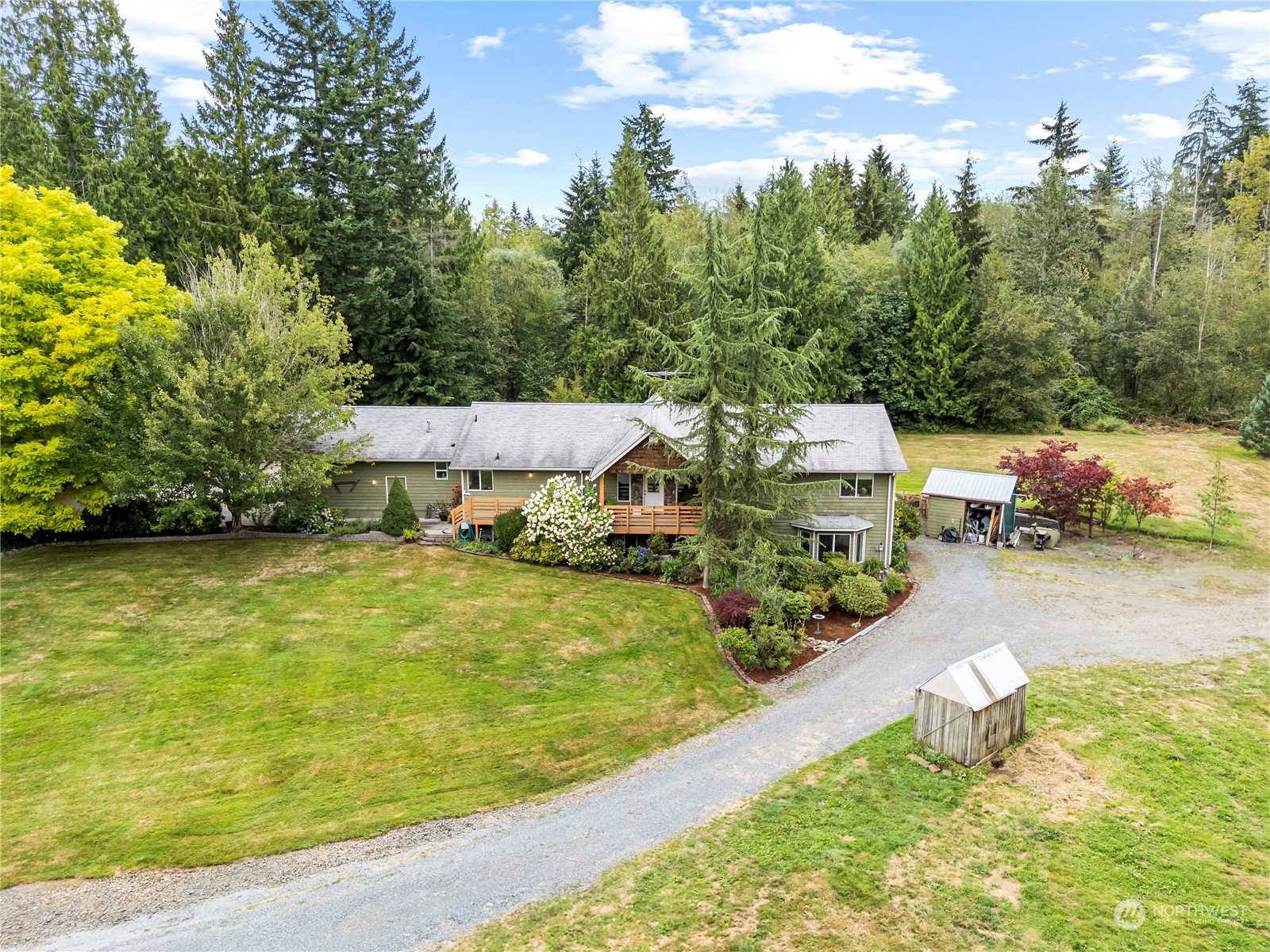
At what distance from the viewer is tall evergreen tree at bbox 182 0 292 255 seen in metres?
36.4

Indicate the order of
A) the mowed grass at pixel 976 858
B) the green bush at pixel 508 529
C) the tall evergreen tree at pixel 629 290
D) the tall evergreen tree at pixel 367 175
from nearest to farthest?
the mowed grass at pixel 976 858
the green bush at pixel 508 529
the tall evergreen tree at pixel 367 175
the tall evergreen tree at pixel 629 290

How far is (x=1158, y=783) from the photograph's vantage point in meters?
14.0

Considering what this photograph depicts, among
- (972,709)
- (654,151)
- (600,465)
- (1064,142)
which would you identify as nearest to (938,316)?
(1064,142)

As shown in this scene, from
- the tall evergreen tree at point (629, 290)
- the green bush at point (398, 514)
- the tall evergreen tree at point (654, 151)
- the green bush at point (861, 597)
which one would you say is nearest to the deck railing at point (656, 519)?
the green bush at point (861, 597)

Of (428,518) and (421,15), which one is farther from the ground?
(421,15)

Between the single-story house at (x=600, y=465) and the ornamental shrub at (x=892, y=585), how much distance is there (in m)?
1.81

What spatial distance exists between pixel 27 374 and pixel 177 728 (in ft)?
49.4

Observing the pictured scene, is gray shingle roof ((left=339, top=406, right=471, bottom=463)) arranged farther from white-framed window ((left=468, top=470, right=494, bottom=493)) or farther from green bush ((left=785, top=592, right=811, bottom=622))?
green bush ((left=785, top=592, right=811, bottom=622))

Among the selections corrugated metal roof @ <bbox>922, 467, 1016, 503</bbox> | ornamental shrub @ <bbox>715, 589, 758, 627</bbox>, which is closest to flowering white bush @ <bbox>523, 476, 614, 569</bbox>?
ornamental shrub @ <bbox>715, 589, 758, 627</bbox>

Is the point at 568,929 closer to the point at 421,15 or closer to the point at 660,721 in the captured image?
the point at 660,721

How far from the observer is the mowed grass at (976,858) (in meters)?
10.2

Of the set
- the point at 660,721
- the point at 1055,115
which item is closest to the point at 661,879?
the point at 660,721

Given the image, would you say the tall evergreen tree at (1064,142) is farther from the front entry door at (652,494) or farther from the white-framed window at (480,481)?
the white-framed window at (480,481)

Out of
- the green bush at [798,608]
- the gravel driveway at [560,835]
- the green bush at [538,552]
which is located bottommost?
the gravel driveway at [560,835]
